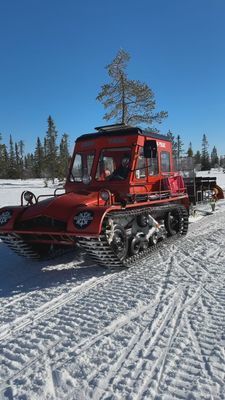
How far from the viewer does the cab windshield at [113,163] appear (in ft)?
27.7

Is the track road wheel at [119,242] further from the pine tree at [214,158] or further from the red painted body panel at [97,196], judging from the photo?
the pine tree at [214,158]

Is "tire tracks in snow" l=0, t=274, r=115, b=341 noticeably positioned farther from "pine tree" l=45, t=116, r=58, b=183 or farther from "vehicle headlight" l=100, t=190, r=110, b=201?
"pine tree" l=45, t=116, r=58, b=183

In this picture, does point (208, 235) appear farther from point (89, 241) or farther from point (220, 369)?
point (220, 369)

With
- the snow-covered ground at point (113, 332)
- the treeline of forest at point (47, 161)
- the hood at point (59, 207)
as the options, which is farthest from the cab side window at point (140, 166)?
the treeline of forest at point (47, 161)

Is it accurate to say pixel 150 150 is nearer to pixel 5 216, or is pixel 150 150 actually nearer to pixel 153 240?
pixel 153 240

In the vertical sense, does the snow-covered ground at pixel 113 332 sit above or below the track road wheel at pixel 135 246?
below

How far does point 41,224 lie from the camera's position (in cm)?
721

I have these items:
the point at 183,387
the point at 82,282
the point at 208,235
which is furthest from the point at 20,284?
the point at 208,235

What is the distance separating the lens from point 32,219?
726 cm

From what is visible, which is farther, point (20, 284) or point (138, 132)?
point (138, 132)

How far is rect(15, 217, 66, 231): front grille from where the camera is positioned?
6.94 m

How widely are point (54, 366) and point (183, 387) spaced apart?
1.24 m

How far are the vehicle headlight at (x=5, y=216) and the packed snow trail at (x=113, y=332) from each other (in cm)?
93

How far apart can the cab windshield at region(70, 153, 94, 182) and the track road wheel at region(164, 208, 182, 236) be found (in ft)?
8.33
